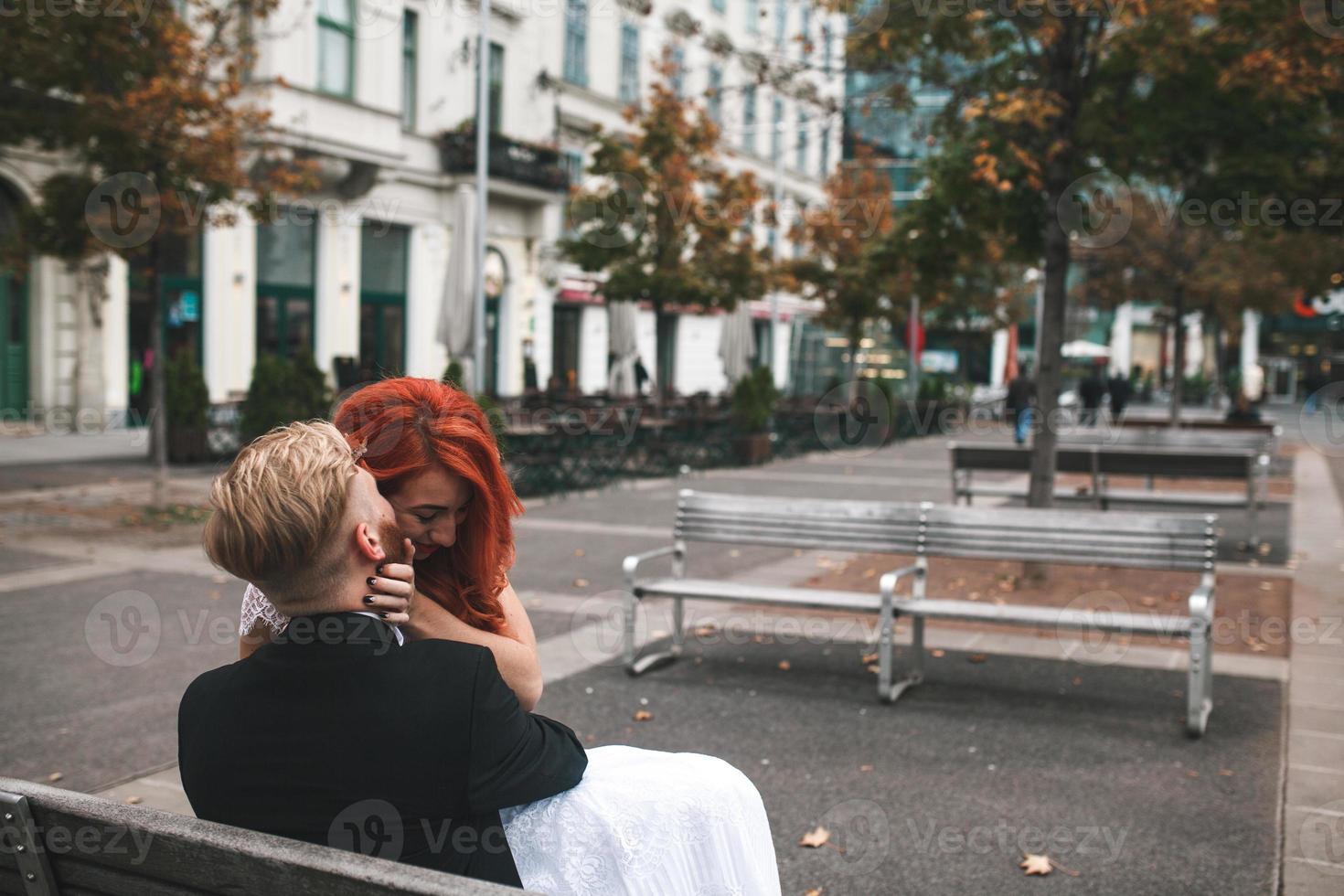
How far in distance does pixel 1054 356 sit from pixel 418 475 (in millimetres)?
8586

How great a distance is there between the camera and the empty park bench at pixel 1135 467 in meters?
11.4

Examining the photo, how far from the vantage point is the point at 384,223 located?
28312 mm

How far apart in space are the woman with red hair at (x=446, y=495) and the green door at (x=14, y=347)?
2194cm

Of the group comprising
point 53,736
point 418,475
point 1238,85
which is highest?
point 1238,85

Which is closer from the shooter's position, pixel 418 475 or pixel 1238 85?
pixel 418 475

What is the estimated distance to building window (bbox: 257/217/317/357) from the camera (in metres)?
26.0

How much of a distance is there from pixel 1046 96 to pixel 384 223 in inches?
836

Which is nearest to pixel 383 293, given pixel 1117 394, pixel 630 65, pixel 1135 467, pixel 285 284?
pixel 285 284

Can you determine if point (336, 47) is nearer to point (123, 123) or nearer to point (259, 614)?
point (123, 123)

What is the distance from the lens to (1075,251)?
27.0 metres

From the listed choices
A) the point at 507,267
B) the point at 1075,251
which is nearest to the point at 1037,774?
the point at 1075,251

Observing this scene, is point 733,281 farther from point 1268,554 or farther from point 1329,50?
point 1329,50

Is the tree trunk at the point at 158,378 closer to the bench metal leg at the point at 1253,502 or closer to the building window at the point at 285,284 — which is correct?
the bench metal leg at the point at 1253,502

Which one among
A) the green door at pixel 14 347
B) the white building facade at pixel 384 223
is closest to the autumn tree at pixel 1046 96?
the white building facade at pixel 384 223
